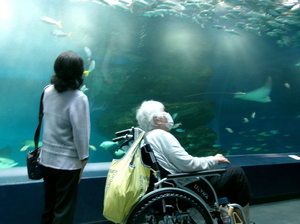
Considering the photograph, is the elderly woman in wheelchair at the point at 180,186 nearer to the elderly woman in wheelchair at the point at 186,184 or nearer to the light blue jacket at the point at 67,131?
the elderly woman in wheelchair at the point at 186,184

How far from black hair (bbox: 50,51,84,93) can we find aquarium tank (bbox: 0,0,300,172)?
13.5 ft

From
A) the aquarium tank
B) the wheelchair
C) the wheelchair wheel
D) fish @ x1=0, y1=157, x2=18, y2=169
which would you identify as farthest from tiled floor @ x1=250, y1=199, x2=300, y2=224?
fish @ x1=0, y1=157, x2=18, y2=169

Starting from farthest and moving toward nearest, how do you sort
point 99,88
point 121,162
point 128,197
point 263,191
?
point 99,88, point 263,191, point 121,162, point 128,197

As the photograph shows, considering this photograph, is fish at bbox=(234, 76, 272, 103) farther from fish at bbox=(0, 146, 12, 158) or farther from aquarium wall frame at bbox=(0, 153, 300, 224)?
fish at bbox=(0, 146, 12, 158)

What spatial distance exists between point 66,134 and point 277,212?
252 cm

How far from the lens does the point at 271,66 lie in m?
8.86

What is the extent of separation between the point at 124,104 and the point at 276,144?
889cm

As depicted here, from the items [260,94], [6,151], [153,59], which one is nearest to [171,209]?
[153,59]

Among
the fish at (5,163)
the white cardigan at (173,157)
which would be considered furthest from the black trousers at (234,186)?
the fish at (5,163)

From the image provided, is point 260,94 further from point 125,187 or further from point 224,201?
point 125,187

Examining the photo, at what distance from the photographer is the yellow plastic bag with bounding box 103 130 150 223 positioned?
143 cm

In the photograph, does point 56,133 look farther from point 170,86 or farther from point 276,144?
point 276,144

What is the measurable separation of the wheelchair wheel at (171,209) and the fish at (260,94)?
306 inches

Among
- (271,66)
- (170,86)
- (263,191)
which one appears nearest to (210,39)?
(170,86)
